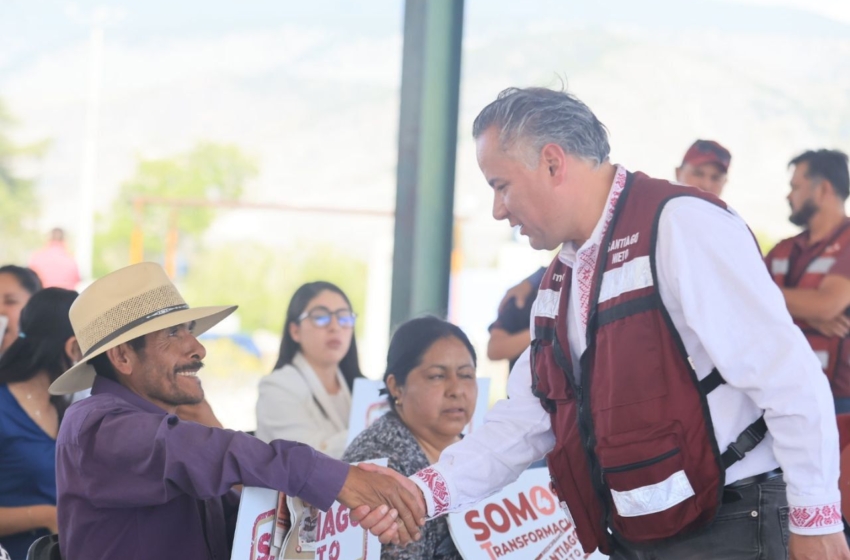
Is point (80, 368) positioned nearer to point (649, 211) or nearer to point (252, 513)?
point (252, 513)

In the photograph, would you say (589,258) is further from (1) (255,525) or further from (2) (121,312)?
(2) (121,312)

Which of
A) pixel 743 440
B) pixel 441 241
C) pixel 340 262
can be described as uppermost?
pixel 340 262

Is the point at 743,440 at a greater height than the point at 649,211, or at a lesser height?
lesser

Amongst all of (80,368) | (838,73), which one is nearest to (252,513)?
(80,368)

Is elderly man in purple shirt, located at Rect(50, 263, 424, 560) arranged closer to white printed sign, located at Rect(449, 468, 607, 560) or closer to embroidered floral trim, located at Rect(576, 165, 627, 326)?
white printed sign, located at Rect(449, 468, 607, 560)

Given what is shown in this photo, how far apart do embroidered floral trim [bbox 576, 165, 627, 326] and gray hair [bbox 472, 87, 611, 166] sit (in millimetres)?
70

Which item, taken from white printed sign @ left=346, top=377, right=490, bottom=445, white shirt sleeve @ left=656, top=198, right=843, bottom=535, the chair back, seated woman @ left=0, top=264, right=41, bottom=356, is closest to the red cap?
white printed sign @ left=346, top=377, right=490, bottom=445

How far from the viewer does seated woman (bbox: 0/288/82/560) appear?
3.42 metres

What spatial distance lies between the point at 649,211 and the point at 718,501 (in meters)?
0.62

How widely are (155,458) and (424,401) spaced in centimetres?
125

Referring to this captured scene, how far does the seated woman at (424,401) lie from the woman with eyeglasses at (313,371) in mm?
1059

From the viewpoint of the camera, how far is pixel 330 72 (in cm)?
10306

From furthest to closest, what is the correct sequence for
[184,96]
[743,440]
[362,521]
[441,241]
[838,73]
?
1. [184,96]
2. [838,73]
3. [441,241]
4. [362,521]
5. [743,440]

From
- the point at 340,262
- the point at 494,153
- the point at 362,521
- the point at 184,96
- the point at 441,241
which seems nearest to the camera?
the point at 494,153
